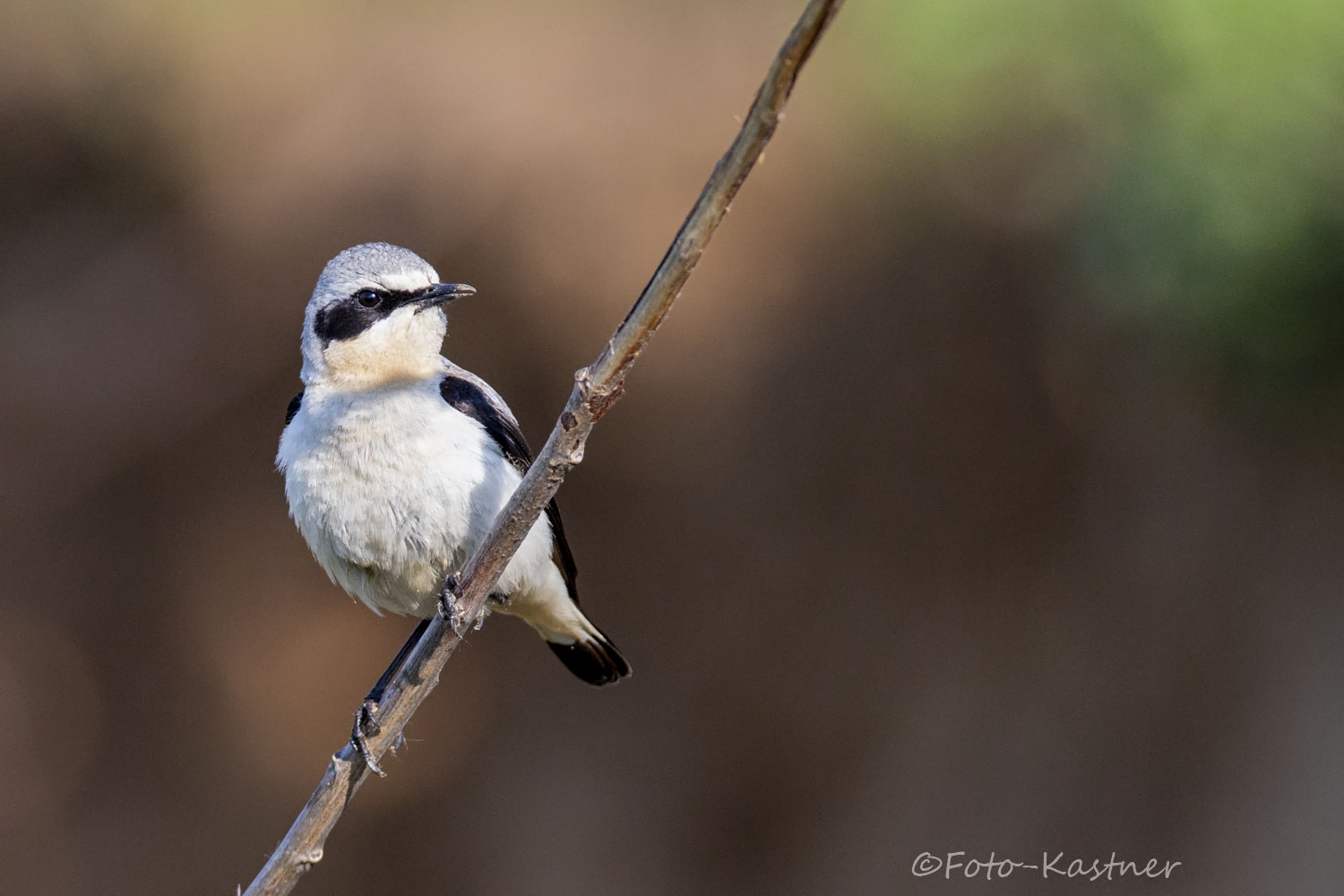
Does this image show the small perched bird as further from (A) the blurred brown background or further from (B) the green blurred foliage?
(B) the green blurred foliage

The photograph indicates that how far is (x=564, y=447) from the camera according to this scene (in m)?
2.85

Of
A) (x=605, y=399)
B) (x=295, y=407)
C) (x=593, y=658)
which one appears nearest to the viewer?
(x=605, y=399)

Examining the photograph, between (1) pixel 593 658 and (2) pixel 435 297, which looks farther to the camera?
(1) pixel 593 658

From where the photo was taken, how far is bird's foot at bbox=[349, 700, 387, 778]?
11.8 feet

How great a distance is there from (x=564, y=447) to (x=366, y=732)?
1523mm

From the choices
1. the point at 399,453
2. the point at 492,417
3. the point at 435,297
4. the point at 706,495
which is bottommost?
the point at 399,453

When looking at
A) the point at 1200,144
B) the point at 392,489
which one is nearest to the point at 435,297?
the point at 392,489

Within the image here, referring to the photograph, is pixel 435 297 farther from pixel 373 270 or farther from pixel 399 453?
pixel 399 453

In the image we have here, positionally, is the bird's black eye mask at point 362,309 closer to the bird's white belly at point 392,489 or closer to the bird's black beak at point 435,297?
the bird's black beak at point 435,297

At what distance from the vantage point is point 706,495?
8.86m

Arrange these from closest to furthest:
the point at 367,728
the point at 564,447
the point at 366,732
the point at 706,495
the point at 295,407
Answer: the point at 564,447, the point at 366,732, the point at 367,728, the point at 295,407, the point at 706,495

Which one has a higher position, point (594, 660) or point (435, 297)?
point (435, 297)

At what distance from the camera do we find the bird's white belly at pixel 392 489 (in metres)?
4.29

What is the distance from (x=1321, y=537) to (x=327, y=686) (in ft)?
23.5
